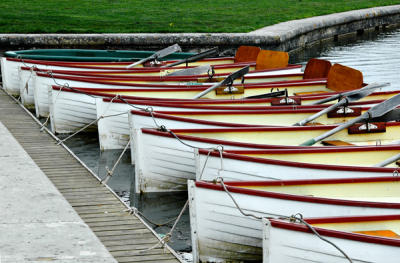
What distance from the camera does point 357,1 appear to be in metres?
29.9

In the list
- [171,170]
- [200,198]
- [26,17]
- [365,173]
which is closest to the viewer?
[200,198]

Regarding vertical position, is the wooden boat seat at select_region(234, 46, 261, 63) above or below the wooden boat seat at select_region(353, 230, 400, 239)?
above

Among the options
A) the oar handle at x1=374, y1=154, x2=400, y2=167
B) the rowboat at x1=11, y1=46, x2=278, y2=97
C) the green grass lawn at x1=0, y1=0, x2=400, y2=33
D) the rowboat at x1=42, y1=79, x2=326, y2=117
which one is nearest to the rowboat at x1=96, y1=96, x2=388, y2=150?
the rowboat at x1=42, y1=79, x2=326, y2=117

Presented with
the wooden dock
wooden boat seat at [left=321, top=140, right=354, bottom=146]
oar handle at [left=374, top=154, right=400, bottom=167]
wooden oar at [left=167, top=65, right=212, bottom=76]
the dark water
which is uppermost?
wooden oar at [left=167, top=65, right=212, bottom=76]

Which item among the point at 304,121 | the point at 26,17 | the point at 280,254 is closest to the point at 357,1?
the point at 26,17

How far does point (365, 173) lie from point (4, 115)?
22.5 feet

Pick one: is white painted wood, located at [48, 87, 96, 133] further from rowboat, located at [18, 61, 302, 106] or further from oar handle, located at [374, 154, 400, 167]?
oar handle, located at [374, 154, 400, 167]

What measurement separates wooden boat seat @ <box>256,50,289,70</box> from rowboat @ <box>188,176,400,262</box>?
7085 millimetres

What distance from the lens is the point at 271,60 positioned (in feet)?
47.2

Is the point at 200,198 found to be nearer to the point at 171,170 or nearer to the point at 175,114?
the point at 171,170

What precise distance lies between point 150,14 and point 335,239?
57.3 feet

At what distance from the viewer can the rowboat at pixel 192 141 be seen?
9.01 m

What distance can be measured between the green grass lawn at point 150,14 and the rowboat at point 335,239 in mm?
13432

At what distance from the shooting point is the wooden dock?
277 inches
